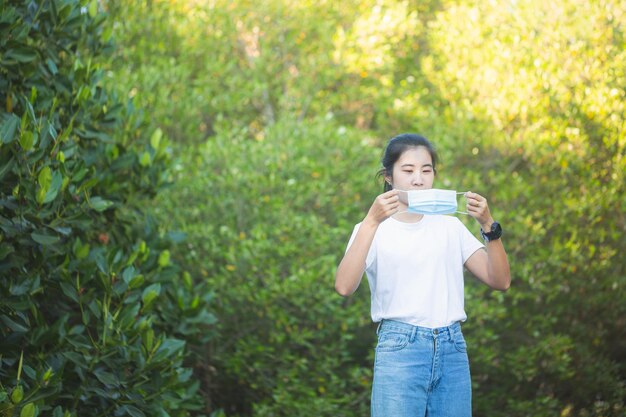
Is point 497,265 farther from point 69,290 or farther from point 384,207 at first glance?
point 69,290

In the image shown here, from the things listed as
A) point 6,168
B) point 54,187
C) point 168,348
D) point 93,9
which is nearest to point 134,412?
point 168,348

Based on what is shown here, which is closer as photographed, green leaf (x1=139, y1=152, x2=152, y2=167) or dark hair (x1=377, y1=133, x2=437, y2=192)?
dark hair (x1=377, y1=133, x2=437, y2=192)

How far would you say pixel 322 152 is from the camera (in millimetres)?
7121

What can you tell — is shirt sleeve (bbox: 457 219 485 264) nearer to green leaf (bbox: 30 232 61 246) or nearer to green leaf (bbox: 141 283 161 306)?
green leaf (bbox: 141 283 161 306)

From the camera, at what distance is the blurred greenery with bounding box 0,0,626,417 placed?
6.34m

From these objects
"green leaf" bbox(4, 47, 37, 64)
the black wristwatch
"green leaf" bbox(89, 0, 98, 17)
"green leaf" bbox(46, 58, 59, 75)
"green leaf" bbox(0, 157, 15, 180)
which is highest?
"green leaf" bbox(89, 0, 98, 17)

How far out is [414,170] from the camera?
3381mm

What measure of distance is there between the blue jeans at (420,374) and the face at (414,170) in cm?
59

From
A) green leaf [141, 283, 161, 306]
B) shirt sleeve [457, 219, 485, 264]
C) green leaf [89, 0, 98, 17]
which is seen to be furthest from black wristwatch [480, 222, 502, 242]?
green leaf [89, 0, 98, 17]

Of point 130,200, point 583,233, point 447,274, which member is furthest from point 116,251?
point 583,233

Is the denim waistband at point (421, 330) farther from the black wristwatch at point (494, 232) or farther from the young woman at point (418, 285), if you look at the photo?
the black wristwatch at point (494, 232)

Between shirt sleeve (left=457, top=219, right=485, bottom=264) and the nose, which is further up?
the nose

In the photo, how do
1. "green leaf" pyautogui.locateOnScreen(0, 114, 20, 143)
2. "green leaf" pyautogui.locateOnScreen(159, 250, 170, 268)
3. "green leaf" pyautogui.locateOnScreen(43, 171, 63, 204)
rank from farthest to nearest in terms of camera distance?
"green leaf" pyautogui.locateOnScreen(159, 250, 170, 268), "green leaf" pyautogui.locateOnScreen(43, 171, 63, 204), "green leaf" pyautogui.locateOnScreen(0, 114, 20, 143)

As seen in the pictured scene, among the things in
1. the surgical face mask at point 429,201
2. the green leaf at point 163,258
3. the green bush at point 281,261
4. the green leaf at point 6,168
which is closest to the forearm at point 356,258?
the surgical face mask at point 429,201
